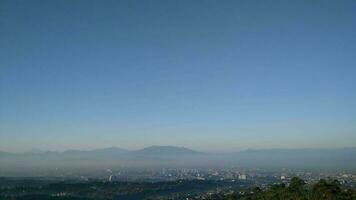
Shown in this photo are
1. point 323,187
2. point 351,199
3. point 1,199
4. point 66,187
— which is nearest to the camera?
point 351,199

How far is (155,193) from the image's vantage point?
126375mm

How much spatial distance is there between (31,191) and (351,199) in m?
100

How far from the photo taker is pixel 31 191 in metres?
126

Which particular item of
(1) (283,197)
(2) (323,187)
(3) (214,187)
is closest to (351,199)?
(2) (323,187)

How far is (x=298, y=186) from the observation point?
5516 centimetres

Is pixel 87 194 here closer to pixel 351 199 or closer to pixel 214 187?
pixel 214 187

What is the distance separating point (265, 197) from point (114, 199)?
66.9 meters

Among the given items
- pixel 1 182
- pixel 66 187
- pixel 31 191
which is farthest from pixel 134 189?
pixel 1 182

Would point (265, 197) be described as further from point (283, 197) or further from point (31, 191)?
point (31, 191)

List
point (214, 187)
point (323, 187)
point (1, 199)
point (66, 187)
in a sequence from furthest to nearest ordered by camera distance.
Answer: point (214, 187), point (66, 187), point (1, 199), point (323, 187)

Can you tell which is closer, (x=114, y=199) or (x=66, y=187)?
(x=114, y=199)

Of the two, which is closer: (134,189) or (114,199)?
(114,199)

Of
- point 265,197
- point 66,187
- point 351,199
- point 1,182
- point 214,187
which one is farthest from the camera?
point 1,182

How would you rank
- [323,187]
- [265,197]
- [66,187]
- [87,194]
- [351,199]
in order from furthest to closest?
[66,187] → [87,194] → [265,197] → [323,187] → [351,199]
